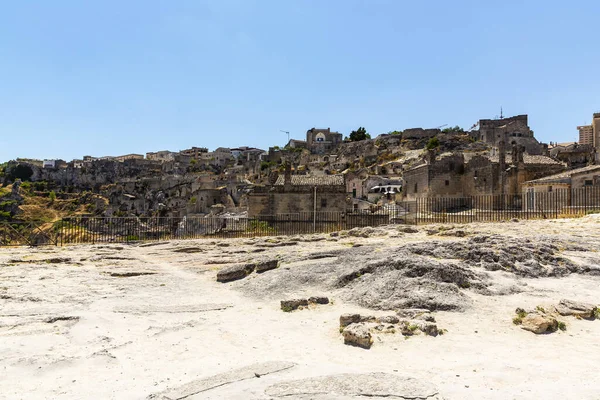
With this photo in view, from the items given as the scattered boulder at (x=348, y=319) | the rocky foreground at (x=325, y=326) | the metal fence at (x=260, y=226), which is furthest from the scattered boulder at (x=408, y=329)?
the metal fence at (x=260, y=226)

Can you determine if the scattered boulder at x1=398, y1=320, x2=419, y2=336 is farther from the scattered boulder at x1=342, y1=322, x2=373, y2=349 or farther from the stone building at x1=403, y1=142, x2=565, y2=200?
the stone building at x1=403, y1=142, x2=565, y2=200

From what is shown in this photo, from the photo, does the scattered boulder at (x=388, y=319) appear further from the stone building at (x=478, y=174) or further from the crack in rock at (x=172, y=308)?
the stone building at (x=478, y=174)

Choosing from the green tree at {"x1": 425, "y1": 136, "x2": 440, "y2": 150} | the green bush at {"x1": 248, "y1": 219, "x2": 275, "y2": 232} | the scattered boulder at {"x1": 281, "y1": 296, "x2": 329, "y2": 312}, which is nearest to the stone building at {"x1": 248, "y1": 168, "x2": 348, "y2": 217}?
the green bush at {"x1": 248, "y1": 219, "x2": 275, "y2": 232}

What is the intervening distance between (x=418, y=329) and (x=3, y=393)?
5.93 metres

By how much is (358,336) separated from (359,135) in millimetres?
95183

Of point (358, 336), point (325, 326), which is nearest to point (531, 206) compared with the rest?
point (325, 326)

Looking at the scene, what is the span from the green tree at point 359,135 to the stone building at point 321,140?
3532 millimetres

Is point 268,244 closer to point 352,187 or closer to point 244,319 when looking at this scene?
point 244,319

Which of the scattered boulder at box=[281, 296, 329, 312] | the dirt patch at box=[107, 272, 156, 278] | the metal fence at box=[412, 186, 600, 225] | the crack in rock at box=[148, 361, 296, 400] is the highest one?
the metal fence at box=[412, 186, 600, 225]

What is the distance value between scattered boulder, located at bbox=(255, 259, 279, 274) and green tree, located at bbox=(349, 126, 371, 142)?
88.4 m

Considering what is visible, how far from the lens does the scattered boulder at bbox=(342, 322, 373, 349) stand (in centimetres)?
→ 658

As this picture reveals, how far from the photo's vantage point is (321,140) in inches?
4131

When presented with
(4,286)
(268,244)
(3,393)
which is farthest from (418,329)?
(268,244)

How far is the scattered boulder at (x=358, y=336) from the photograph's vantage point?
6578 mm
